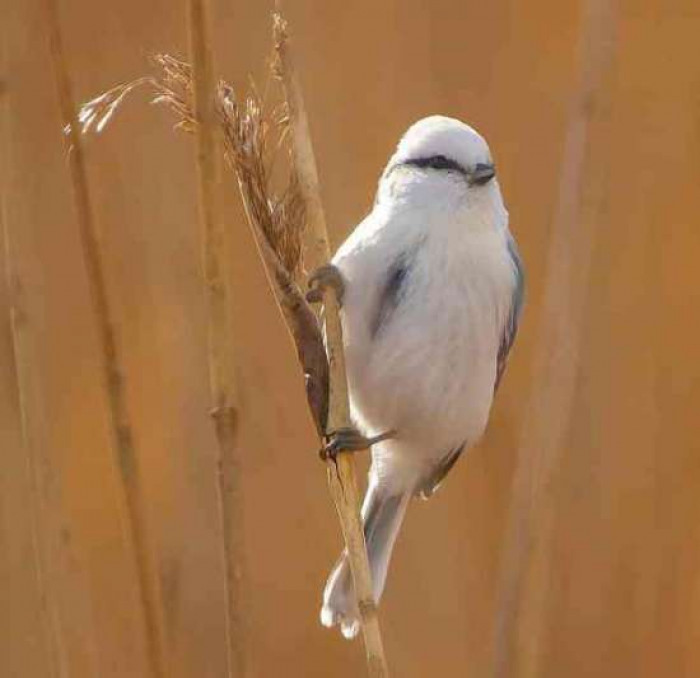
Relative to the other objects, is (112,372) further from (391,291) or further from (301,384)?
(301,384)

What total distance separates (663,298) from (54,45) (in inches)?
33.1

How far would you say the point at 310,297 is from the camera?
106 centimetres

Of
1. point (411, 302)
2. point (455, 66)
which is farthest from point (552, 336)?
point (455, 66)

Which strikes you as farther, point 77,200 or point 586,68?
point 586,68

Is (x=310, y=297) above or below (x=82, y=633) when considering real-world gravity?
above

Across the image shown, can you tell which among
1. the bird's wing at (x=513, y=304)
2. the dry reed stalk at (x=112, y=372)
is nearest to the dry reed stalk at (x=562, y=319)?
the bird's wing at (x=513, y=304)

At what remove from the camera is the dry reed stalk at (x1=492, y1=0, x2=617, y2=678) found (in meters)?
1.08

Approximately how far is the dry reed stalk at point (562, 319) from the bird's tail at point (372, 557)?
12cm

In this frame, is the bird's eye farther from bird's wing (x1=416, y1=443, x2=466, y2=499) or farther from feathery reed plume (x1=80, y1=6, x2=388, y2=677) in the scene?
bird's wing (x1=416, y1=443, x2=466, y2=499)

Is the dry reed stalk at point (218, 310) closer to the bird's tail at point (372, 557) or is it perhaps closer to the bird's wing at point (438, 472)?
the bird's tail at point (372, 557)

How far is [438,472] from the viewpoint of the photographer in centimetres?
127

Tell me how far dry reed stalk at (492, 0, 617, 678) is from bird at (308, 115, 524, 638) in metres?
0.05

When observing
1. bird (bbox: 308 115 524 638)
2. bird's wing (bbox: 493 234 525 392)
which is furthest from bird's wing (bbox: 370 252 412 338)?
bird's wing (bbox: 493 234 525 392)

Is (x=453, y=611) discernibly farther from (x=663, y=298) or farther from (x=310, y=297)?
(x=310, y=297)
